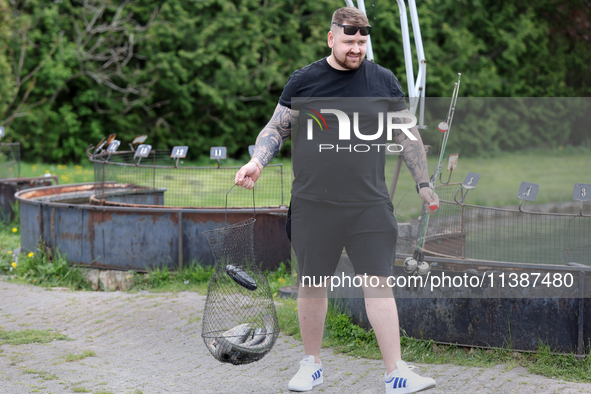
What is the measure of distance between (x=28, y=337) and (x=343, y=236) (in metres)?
2.90

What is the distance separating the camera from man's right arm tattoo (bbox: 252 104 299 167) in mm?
3457

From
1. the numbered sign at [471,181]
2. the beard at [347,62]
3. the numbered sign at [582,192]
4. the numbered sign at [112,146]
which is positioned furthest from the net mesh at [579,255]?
the numbered sign at [112,146]

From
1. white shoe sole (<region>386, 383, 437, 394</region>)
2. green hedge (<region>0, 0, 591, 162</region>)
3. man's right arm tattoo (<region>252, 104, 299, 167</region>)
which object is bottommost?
white shoe sole (<region>386, 383, 437, 394</region>)

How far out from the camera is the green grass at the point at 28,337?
477 cm

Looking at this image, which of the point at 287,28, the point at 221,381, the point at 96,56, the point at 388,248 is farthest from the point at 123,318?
the point at 287,28

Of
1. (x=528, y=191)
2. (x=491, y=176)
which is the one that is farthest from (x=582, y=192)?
(x=491, y=176)

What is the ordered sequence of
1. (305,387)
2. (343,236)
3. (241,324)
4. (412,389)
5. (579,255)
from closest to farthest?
(412,389) → (343,236) → (305,387) → (241,324) → (579,255)

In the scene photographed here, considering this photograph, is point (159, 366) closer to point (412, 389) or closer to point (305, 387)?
point (305, 387)

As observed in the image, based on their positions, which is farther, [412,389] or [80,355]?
[80,355]

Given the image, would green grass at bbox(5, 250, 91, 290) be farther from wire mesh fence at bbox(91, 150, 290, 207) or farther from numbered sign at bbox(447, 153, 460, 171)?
numbered sign at bbox(447, 153, 460, 171)

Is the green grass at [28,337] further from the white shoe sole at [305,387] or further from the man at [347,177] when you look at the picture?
the man at [347,177]

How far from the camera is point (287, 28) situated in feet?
69.3

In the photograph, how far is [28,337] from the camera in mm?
4855

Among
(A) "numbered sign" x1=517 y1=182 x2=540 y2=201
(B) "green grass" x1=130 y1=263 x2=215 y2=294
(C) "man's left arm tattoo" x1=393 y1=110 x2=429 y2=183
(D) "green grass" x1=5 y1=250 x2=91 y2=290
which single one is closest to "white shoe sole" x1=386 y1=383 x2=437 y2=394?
(C) "man's left arm tattoo" x1=393 y1=110 x2=429 y2=183
